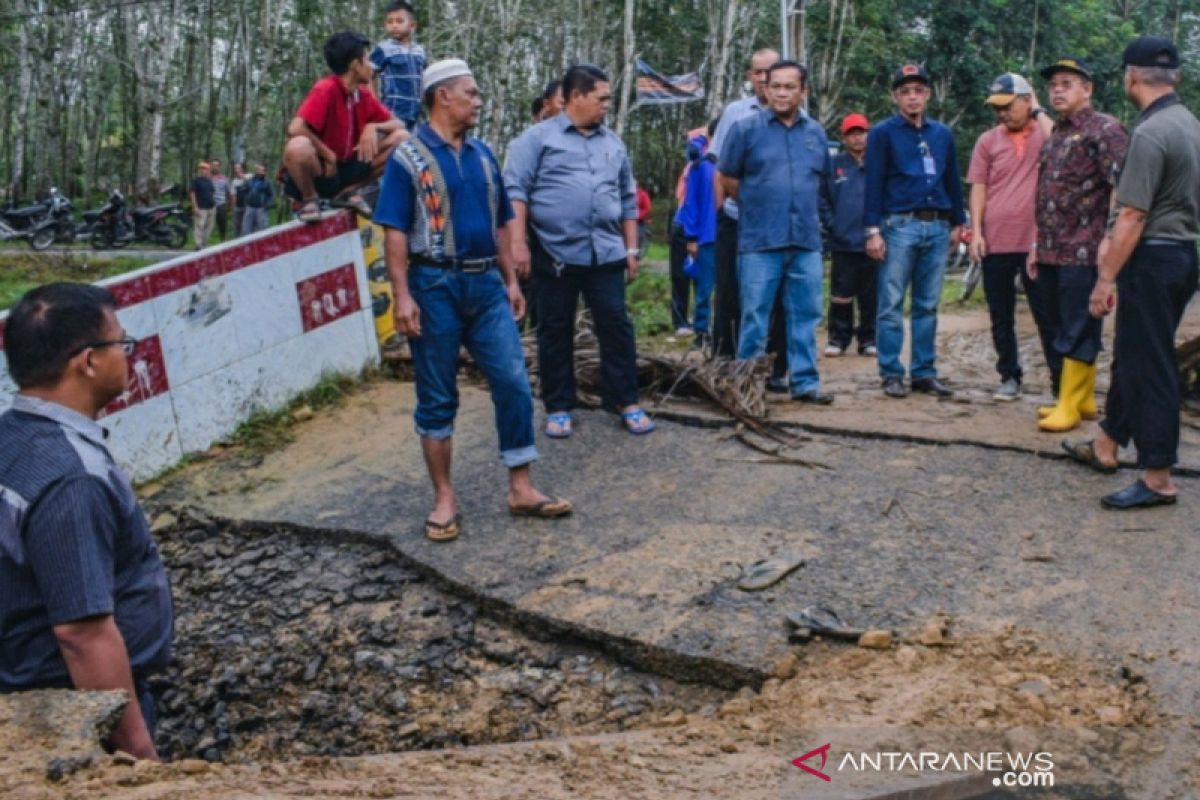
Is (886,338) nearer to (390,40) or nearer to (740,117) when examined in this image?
(740,117)

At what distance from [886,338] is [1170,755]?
4057 millimetres

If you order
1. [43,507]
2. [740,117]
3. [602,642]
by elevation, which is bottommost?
[602,642]

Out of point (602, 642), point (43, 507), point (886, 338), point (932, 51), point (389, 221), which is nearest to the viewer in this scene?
point (43, 507)

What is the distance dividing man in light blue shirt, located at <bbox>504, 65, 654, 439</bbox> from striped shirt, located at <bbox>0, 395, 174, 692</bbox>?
3290 mm

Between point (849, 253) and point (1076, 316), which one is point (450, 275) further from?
point (849, 253)

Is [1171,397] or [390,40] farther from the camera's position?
[390,40]

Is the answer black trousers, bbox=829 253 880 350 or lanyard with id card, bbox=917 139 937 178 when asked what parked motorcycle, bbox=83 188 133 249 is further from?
lanyard with id card, bbox=917 139 937 178

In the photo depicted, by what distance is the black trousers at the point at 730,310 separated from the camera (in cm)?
727

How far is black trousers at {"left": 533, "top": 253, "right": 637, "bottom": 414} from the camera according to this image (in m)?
6.15

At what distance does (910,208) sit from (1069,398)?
1.39 meters

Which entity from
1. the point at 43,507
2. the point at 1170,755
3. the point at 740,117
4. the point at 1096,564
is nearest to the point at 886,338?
the point at 740,117

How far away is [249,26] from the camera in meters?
35.1

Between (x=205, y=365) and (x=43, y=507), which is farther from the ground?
(x=43, y=507)

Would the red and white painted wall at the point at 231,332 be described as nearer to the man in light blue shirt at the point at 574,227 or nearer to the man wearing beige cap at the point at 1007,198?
the man in light blue shirt at the point at 574,227
